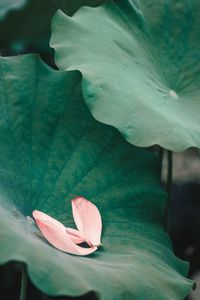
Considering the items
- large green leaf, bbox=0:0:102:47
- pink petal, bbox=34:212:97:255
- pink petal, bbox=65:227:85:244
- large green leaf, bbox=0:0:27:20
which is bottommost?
large green leaf, bbox=0:0:102:47

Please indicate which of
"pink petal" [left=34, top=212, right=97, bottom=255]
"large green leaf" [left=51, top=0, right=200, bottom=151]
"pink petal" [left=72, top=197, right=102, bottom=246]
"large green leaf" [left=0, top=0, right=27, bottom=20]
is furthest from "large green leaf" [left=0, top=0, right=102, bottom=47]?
"pink petal" [left=34, top=212, right=97, bottom=255]

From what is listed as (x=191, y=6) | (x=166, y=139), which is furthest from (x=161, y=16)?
(x=166, y=139)

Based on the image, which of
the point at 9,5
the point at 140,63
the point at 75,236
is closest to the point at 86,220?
the point at 75,236

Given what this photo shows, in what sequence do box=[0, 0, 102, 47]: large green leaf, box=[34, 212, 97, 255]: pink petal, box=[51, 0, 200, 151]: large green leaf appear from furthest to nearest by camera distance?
box=[0, 0, 102, 47]: large green leaf
box=[51, 0, 200, 151]: large green leaf
box=[34, 212, 97, 255]: pink petal

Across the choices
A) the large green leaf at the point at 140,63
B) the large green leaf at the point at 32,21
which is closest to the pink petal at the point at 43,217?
the large green leaf at the point at 140,63

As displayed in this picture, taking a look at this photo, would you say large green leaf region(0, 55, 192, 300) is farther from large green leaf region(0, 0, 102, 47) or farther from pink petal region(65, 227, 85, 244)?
large green leaf region(0, 0, 102, 47)

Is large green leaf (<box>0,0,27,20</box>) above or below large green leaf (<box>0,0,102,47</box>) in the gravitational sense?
above

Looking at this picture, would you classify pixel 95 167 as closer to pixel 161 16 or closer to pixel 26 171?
pixel 26 171
